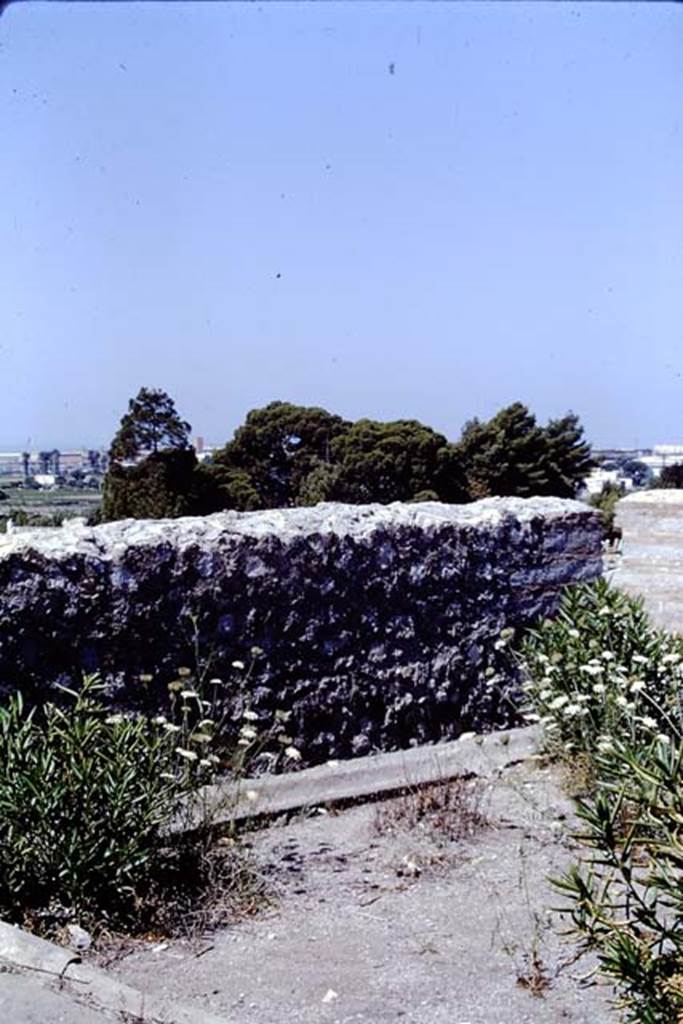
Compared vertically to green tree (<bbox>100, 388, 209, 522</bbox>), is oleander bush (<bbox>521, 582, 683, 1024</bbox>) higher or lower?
lower

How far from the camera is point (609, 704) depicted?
16.0 ft

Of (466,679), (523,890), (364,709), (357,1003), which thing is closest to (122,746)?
(357,1003)

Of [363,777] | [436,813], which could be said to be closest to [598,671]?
[436,813]

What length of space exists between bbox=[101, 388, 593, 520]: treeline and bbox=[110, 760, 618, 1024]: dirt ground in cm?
981

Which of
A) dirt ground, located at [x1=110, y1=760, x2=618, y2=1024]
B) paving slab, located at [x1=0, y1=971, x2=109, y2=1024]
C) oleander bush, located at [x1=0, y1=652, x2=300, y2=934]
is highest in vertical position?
oleander bush, located at [x1=0, y1=652, x2=300, y2=934]

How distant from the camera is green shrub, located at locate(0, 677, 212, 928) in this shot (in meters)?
3.57

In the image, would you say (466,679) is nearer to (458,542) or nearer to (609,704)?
(458,542)

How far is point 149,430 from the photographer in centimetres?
1805

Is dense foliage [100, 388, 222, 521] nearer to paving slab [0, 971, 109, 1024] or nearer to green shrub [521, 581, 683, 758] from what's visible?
green shrub [521, 581, 683, 758]

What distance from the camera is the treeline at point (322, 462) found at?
56.7 ft

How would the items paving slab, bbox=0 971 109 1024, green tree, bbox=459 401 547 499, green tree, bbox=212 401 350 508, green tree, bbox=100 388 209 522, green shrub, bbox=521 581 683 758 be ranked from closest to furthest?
paving slab, bbox=0 971 109 1024 < green shrub, bbox=521 581 683 758 < green tree, bbox=100 388 209 522 < green tree, bbox=212 401 350 508 < green tree, bbox=459 401 547 499

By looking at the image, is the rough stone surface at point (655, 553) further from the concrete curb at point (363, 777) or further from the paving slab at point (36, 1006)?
the paving slab at point (36, 1006)

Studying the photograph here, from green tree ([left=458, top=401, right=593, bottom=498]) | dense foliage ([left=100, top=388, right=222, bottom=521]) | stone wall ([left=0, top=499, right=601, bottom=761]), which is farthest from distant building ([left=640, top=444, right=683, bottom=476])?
stone wall ([left=0, top=499, right=601, bottom=761])

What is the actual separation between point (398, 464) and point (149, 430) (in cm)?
448
